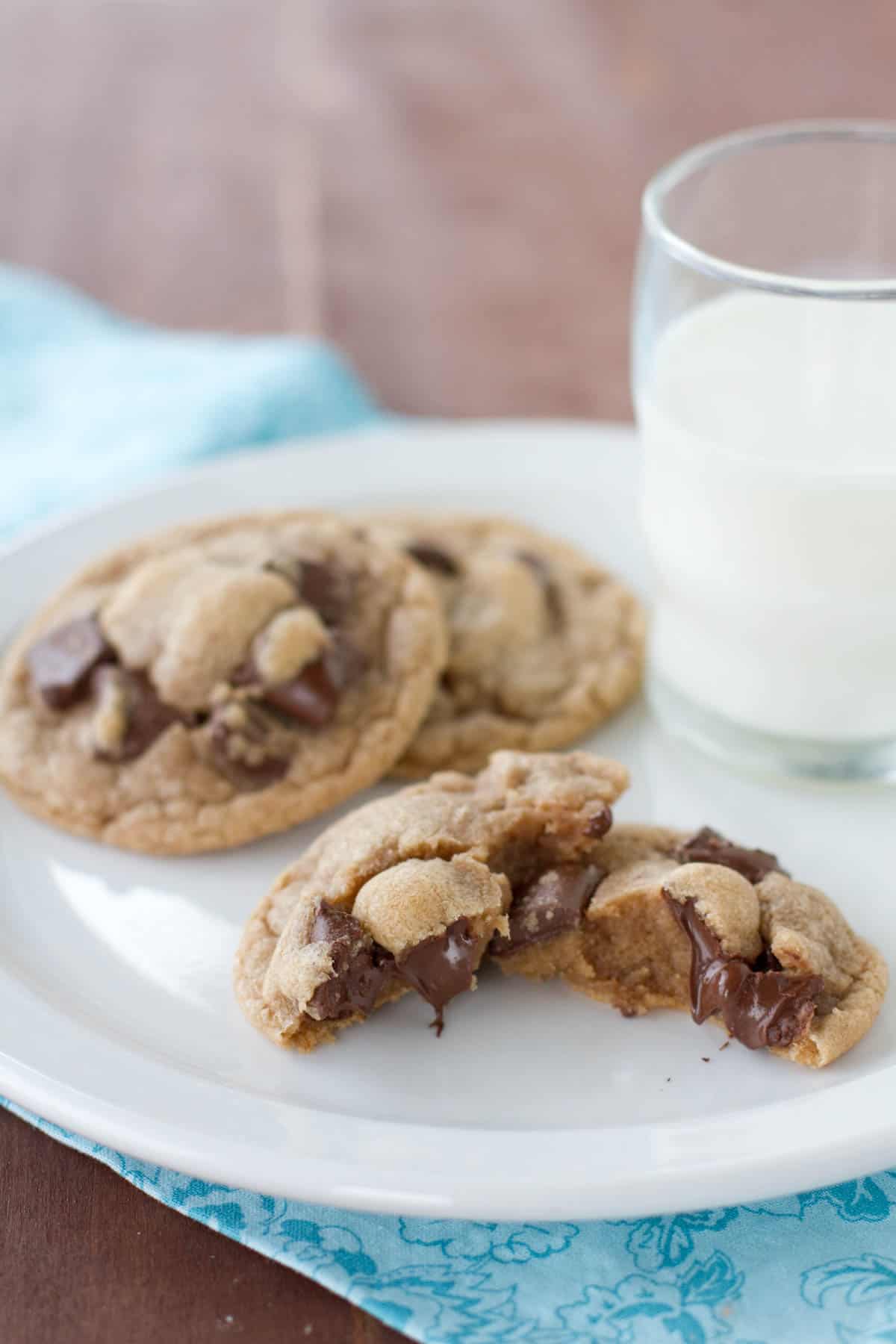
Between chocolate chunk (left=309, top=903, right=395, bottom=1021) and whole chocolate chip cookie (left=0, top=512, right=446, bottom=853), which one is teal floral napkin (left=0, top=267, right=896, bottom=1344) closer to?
chocolate chunk (left=309, top=903, right=395, bottom=1021)

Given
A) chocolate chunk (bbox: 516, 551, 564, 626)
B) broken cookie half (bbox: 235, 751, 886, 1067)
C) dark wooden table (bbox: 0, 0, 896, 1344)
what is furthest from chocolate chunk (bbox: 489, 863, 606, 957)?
dark wooden table (bbox: 0, 0, 896, 1344)

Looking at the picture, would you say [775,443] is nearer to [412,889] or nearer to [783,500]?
[783,500]

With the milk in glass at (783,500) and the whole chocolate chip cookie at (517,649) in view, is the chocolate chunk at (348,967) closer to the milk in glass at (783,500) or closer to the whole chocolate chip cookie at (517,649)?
the whole chocolate chip cookie at (517,649)

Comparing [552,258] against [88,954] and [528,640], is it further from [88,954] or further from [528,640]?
[88,954]

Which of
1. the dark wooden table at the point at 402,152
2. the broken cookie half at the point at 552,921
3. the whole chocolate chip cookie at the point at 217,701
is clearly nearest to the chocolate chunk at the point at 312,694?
the whole chocolate chip cookie at the point at 217,701

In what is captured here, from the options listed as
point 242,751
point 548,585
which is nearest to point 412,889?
point 242,751
